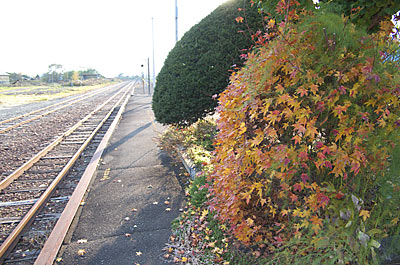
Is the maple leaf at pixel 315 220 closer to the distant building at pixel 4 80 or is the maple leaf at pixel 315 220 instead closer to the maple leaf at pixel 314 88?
the maple leaf at pixel 314 88

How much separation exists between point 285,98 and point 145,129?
35.3ft

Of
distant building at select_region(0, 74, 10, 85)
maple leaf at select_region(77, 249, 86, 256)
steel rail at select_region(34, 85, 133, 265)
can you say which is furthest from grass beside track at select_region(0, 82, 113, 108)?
distant building at select_region(0, 74, 10, 85)

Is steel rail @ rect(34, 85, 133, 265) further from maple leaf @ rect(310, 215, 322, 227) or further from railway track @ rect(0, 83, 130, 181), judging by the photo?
maple leaf @ rect(310, 215, 322, 227)

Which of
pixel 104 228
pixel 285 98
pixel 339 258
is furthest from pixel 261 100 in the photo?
pixel 104 228

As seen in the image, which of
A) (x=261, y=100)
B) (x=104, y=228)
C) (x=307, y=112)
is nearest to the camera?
(x=307, y=112)

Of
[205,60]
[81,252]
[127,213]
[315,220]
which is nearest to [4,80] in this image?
[205,60]

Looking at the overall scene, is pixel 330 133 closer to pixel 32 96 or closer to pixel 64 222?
pixel 64 222

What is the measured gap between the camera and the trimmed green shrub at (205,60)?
6926 millimetres

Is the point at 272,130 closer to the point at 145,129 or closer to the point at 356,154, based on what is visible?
the point at 356,154

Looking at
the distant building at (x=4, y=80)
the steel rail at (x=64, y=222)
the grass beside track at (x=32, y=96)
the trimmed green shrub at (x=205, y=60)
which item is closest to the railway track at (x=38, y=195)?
the steel rail at (x=64, y=222)

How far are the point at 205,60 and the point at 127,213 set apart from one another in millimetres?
3983

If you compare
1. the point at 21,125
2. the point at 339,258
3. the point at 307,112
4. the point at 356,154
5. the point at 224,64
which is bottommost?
the point at 21,125

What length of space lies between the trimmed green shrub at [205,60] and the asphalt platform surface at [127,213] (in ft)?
5.51

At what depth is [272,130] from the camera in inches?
101
